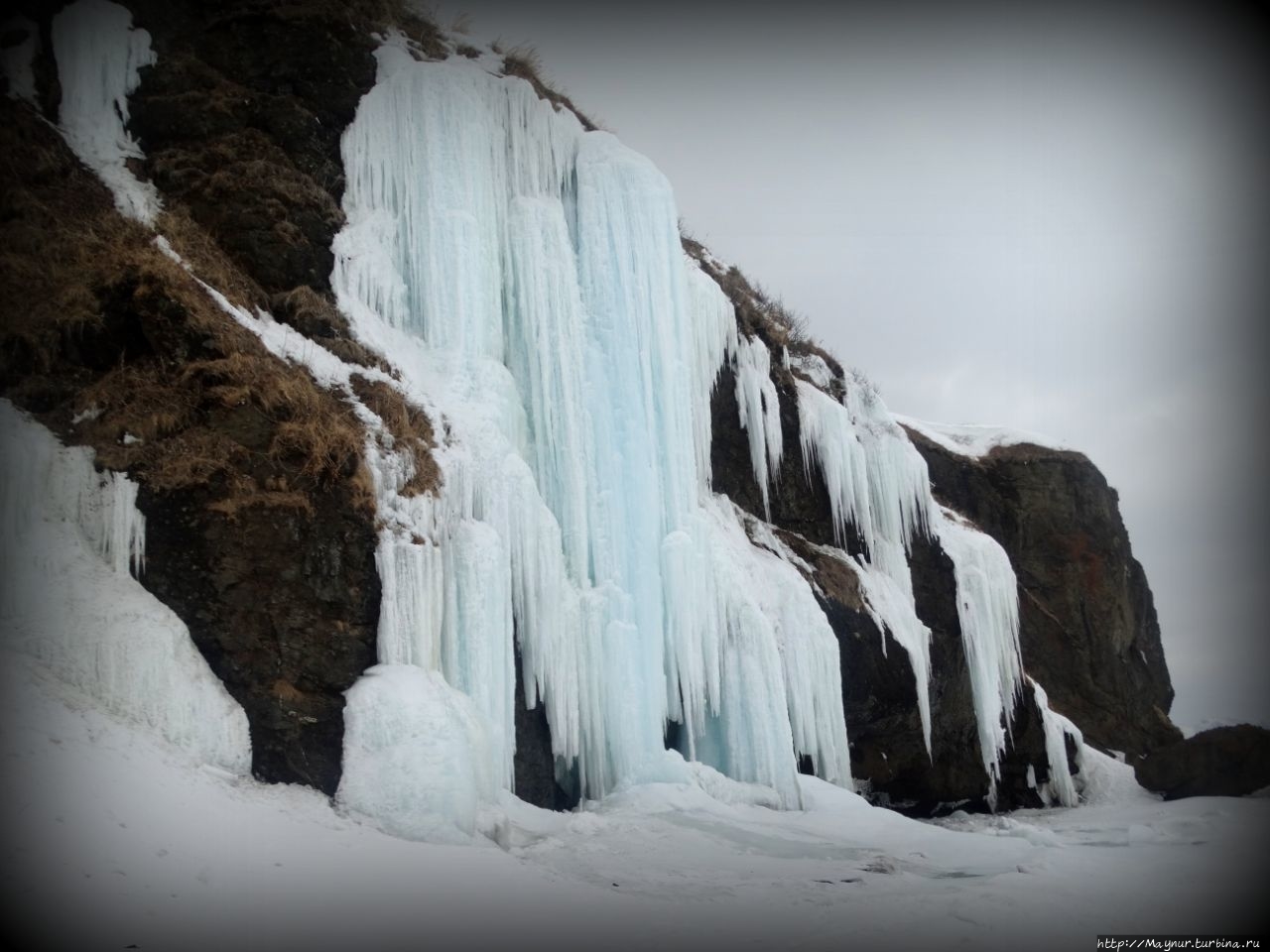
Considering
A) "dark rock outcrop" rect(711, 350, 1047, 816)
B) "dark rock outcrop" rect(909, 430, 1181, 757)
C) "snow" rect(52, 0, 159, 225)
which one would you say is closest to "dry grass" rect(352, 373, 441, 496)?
"snow" rect(52, 0, 159, 225)

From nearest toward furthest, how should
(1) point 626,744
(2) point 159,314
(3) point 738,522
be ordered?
(2) point 159,314
(1) point 626,744
(3) point 738,522

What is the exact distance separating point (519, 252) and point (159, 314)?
5031 millimetres

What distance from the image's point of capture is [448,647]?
383 inches

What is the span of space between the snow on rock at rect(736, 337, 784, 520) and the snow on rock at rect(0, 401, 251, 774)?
438 inches

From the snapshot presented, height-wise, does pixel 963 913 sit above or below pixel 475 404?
below

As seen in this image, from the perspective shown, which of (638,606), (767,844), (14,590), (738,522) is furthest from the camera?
(738,522)

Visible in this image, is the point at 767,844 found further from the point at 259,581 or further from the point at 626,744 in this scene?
the point at 259,581

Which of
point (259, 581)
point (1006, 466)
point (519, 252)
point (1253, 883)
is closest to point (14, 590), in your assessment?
point (259, 581)

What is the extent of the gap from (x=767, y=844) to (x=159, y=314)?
7.63 metres

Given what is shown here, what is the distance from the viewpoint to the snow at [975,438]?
2767 centimetres

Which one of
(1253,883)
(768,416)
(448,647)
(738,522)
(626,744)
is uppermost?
→ (768,416)

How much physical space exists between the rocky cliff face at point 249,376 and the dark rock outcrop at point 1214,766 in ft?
26.2

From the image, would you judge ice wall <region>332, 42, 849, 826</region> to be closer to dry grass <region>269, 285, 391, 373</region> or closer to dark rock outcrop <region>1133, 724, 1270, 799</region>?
dry grass <region>269, 285, 391, 373</region>

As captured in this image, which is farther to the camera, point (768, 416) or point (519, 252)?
point (768, 416)
